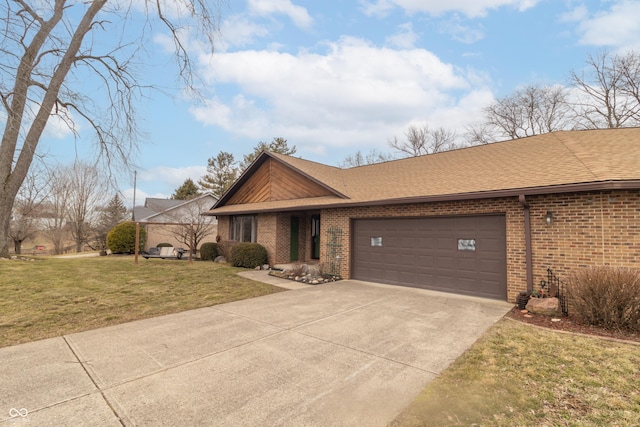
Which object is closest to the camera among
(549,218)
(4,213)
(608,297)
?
(608,297)

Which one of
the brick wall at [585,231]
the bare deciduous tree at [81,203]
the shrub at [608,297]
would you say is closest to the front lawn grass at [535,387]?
the shrub at [608,297]

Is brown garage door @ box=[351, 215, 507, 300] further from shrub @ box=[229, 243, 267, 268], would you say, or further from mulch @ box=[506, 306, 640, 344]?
shrub @ box=[229, 243, 267, 268]

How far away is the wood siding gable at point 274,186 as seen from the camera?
1358 centimetres

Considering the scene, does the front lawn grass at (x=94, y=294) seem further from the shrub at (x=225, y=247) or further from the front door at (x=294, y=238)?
the shrub at (x=225, y=247)

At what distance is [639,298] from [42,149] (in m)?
12.2

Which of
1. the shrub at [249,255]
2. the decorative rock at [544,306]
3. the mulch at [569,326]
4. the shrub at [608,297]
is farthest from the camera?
the shrub at [249,255]

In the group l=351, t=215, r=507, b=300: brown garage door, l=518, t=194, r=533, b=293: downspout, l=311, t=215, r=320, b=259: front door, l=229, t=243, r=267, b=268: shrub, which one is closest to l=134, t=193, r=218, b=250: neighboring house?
l=229, t=243, r=267, b=268: shrub

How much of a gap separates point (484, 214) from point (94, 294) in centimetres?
1043

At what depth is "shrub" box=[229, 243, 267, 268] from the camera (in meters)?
13.8

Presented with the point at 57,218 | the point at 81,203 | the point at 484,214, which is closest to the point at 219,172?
the point at 81,203

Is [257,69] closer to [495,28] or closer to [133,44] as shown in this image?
[133,44]

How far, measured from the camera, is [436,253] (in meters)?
8.83

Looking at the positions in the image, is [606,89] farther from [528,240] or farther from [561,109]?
[528,240]

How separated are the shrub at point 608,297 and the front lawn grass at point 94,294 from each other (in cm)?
702
